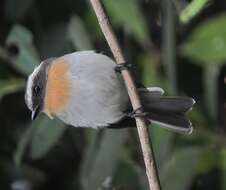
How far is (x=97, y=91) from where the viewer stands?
5.39 ft

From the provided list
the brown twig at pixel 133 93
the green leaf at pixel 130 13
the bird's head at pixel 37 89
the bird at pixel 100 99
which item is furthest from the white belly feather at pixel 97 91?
the green leaf at pixel 130 13

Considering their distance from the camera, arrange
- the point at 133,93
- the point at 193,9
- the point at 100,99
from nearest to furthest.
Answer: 1. the point at 133,93
2. the point at 193,9
3. the point at 100,99

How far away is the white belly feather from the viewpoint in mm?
1634

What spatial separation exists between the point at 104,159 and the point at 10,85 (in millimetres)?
358

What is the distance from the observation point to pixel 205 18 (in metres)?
2.62

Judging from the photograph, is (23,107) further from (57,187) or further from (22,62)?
(22,62)

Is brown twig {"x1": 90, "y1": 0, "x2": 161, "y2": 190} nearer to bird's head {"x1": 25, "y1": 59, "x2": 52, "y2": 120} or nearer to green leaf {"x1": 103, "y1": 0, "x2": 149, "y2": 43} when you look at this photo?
bird's head {"x1": 25, "y1": 59, "x2": 52, "y2": 120}

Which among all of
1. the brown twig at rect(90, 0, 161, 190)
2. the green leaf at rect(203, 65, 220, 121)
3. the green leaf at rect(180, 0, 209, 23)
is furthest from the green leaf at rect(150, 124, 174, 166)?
the brown twig at rect(90, 0, 161, 190)

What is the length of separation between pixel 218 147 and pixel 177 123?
55 centimetres

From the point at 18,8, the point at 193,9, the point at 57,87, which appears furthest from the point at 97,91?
the point at 18,8

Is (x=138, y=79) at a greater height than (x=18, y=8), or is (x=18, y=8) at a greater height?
(x=18, y=8)

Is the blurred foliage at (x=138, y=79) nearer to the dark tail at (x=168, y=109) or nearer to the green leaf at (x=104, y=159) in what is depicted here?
the green leaf at (x=104, y=159)

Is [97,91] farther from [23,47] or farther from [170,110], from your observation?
[23,47]

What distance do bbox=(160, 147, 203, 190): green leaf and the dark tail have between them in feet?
1.16
